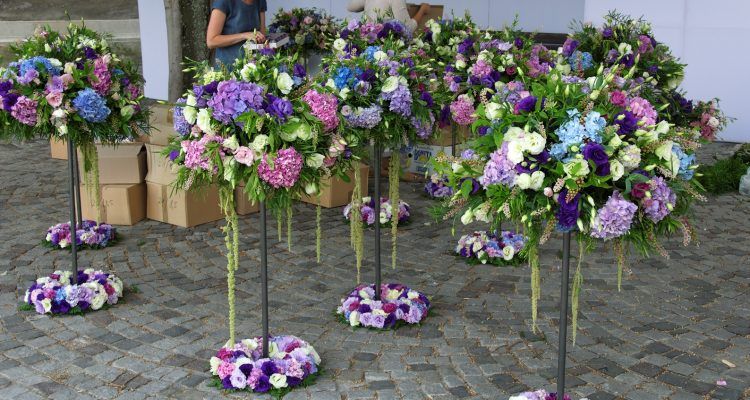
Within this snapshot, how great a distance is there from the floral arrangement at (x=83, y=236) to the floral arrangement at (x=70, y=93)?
1.05 metres

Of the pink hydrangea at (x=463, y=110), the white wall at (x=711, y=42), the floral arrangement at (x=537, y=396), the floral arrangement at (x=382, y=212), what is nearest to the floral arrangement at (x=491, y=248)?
the floral arrangement at (x=382, y=212)

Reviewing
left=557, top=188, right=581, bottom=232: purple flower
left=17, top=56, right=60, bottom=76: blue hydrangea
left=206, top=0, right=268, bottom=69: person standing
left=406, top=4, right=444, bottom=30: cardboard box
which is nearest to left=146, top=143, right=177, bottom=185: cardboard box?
left=206, top=0, right=268, bottom=69: person standing

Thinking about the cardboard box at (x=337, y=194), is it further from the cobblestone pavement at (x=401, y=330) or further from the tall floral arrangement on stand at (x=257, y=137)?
the tall floral arrangement on stand at (x=257, y=137)

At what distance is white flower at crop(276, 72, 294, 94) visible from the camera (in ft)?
13.1

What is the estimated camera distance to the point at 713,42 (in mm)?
9938

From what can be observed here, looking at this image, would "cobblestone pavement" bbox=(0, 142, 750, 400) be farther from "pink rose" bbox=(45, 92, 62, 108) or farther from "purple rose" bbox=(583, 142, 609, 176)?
"purple rose" bbox=(583, 142, 609, 176)

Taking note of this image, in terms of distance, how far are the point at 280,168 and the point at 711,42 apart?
7.56m

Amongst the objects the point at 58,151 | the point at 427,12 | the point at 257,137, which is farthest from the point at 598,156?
the point at 58,151

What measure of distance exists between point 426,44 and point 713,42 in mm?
4937

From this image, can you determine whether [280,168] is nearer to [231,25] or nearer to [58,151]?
[231,25]

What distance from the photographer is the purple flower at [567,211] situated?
3244mm

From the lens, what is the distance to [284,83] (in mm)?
4000

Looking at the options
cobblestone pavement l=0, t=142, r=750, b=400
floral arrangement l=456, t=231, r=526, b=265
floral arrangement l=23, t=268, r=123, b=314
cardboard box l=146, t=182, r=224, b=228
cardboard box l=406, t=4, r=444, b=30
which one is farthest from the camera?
cardboard box l=406, t=4, r=444, b=30

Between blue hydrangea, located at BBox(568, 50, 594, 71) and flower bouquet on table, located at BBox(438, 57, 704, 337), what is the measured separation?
7.25 ft
